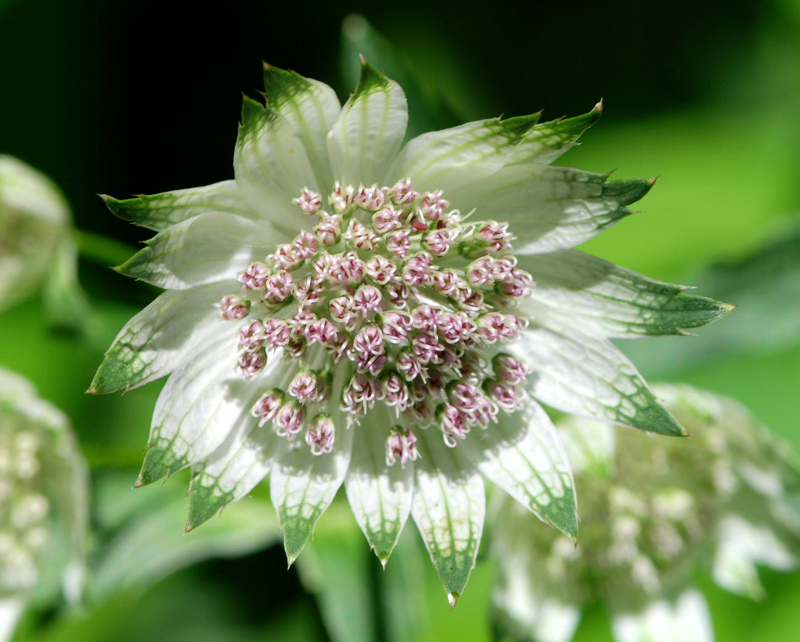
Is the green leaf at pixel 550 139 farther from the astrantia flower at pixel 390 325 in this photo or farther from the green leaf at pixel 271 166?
the green leaf at pixel 271 166

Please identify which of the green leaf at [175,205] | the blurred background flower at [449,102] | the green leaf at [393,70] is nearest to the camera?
the green leaf at [175,205]

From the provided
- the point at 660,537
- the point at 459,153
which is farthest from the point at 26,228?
the point at 660,537

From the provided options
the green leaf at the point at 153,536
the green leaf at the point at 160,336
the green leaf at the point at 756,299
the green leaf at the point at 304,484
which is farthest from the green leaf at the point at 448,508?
the green leaf at the point at 756,299

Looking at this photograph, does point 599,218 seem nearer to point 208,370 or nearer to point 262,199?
point 262,199

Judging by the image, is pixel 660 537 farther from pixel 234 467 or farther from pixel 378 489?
pixel 234 467

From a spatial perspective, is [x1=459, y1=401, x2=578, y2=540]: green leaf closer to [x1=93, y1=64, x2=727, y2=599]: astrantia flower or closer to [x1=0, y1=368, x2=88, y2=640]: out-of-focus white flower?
[x1=93, y1=64, x2=727, y2=599]: astrantia flower

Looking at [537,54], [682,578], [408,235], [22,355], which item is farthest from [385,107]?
[22,355]
